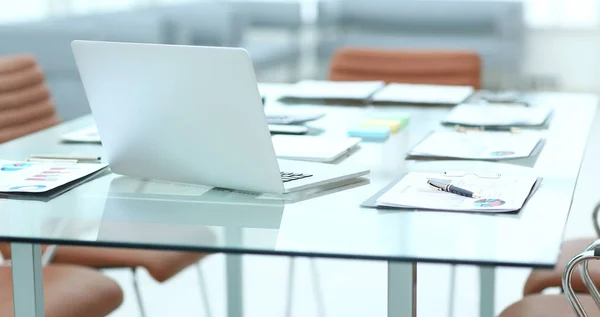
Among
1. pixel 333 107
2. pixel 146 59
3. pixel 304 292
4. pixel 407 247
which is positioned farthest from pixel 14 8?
pixel 407 247

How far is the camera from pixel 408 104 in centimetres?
235

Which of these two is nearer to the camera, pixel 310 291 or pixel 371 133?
pixel 371 133

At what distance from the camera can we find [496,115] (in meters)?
2.13

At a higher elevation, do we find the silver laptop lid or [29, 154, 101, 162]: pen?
the silver laptop lid

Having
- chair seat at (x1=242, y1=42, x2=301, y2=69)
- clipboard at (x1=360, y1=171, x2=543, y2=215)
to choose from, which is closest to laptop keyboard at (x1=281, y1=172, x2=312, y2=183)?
clipboard at (x1=360, y1=171, x2=543, y2=215)

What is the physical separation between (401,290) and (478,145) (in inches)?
→ 24.1

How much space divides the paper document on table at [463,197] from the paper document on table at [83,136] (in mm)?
698

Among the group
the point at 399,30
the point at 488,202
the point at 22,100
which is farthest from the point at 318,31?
the point at 488,202

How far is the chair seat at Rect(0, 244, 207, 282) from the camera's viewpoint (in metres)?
2.04

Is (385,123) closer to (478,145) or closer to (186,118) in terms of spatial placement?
(478,145)

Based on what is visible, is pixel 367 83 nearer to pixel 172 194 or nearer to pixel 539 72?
pixel 172 194

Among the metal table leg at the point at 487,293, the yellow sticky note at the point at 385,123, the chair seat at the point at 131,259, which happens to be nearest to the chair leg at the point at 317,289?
the metal table leg at the point at 487,293

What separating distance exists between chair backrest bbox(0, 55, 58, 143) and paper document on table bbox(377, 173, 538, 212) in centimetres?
125

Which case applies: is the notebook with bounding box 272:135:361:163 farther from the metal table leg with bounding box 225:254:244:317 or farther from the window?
the window
